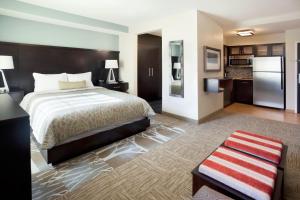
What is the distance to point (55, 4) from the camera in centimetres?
365

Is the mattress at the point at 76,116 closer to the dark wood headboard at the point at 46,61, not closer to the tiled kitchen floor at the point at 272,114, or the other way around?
the dark wood headboard at the point at 46,61

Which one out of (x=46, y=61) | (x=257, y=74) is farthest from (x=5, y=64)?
(x=257, y=74)

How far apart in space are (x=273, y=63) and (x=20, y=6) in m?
6.40

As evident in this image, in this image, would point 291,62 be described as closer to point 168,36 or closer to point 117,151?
point 168,36

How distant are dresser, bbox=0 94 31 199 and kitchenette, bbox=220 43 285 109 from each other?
14.1ft

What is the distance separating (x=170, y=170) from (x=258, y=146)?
40.1 inches

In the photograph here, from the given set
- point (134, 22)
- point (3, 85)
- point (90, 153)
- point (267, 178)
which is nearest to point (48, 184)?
point (90, 153)

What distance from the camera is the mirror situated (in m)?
4.32

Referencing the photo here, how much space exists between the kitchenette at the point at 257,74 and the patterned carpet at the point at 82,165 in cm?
274

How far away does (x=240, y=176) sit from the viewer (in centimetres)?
140

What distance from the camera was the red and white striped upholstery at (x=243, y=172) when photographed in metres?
1.28

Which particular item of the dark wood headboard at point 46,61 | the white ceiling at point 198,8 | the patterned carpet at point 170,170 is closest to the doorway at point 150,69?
the dark wood headboard at point 46,61

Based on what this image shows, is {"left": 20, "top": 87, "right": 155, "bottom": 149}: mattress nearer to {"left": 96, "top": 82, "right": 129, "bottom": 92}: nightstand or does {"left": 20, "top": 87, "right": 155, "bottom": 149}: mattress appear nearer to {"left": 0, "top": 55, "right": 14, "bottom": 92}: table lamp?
{"left": 0, "top": 55, "right": 14, "bottom": 92}: table lamp

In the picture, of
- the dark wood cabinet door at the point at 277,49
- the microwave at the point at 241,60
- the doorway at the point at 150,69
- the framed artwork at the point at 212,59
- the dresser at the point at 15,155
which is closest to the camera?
the dresser at the point at 15,155
